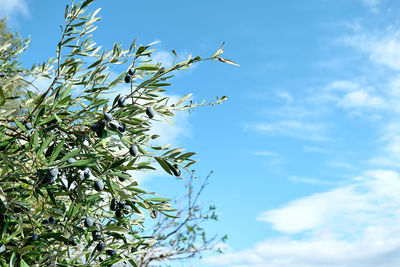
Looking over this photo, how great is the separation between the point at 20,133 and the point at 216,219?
6841 mm

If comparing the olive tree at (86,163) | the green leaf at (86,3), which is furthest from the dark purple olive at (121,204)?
the green leaf at (86,3)

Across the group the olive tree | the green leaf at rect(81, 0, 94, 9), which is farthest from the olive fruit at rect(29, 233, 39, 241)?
the green leaf at rect(81, 0, 94, 9)

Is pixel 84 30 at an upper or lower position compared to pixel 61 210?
upper

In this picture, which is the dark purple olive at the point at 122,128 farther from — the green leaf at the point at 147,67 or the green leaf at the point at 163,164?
the green leaf at the point at 147,67

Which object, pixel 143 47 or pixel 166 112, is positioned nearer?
pixel 143 47

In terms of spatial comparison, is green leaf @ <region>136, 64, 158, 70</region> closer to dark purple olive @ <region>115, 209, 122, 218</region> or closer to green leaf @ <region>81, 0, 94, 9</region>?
green leaf @ <region>81, 0, 94, 9</region>

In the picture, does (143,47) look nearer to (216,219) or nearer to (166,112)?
(166,112)

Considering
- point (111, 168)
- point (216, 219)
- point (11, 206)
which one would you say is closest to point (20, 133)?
point (11, 206)

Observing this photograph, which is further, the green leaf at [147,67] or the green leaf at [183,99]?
the green leaf at [183,99]

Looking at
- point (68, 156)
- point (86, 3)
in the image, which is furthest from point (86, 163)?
point (86, 3)

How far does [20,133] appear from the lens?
11.7 ft

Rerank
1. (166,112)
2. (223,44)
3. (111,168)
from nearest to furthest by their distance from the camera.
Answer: (111,168) < (223,44) < (166,112)

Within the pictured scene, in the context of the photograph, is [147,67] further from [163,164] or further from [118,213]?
[118,213]

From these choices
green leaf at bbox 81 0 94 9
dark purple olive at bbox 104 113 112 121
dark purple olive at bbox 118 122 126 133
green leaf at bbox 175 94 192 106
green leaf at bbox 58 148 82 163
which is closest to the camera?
green leaf at bbox 58 148 82 163
